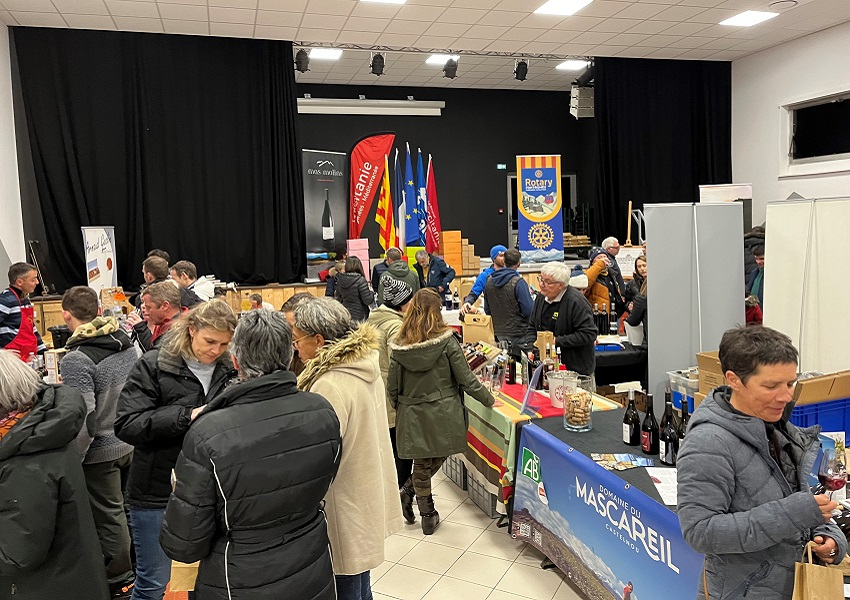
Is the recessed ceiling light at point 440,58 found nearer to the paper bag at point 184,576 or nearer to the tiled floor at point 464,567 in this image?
the tiled floor at point 464,567

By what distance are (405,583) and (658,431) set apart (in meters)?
1.52

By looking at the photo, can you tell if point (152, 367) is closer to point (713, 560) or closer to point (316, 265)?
point (713, 560)

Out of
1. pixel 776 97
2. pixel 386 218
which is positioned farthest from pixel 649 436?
pixel 776 97

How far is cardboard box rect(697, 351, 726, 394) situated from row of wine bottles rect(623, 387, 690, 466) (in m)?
0.31

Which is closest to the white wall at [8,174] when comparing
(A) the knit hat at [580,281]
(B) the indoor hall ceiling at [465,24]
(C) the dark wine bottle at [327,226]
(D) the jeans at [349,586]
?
(B) the indoor hall ceiling at [465,24]

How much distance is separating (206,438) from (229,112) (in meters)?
7.76

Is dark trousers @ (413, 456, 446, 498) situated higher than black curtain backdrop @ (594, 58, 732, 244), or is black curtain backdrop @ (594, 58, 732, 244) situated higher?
black curtain backdrop @ (594, 58, 732, 244)

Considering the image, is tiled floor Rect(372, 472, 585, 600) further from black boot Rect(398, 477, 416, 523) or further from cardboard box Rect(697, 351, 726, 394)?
cardboard box Rect(697, 351, 726, 394)

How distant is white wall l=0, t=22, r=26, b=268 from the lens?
7.00m

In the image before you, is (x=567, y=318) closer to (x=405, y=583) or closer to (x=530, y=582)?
(x=530, y=582)

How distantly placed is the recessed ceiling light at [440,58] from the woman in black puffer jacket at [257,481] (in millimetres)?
8285

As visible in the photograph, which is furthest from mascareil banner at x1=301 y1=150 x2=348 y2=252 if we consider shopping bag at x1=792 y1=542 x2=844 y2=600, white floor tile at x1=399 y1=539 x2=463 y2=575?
shopping bag at x1=792 y1=542 x2=844 y2=600

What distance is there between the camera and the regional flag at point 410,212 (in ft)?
36.0

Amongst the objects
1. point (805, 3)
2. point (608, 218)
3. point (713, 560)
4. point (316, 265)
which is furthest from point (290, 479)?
point (608, 218)
